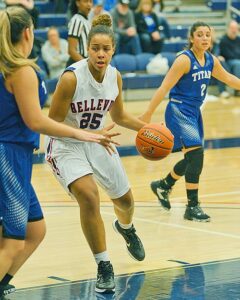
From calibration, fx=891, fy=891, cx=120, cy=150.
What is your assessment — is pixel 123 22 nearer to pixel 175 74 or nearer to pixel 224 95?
pixel 224 95

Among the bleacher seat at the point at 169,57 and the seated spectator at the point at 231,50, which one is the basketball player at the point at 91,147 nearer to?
the bleacher seat at the point at 169,57

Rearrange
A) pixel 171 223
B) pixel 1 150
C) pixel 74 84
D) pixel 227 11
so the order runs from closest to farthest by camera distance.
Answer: pixel 1 150 < pixel 74 84 < pixel 171 223 < pixel 227 11

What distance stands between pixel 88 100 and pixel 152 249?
160 cm

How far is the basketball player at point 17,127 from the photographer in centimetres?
494

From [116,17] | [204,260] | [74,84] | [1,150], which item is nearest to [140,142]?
[74,84]

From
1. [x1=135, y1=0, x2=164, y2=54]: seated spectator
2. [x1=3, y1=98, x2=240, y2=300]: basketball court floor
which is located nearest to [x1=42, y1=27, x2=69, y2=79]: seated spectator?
[x1=135, y1=0, x2=164, y2=54]: seated spectator

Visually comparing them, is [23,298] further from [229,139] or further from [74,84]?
[229,139]

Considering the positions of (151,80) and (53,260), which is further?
(151,80)

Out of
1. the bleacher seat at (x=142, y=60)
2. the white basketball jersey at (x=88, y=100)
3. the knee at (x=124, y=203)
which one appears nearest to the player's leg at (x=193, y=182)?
the knee at (x=124, y=203)

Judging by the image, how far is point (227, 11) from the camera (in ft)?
67.9

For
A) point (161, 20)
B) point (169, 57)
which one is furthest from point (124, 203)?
point (161, 20)

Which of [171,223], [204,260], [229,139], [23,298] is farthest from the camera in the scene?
[229,139]

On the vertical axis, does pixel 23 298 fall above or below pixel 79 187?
below

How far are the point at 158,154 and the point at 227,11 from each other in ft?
48.8
